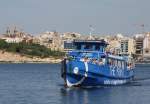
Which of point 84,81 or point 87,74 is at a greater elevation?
point 87,74

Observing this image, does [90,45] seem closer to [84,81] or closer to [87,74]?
[84,81]

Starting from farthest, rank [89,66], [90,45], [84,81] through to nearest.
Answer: [90,45] → [84,81] → [89,66]

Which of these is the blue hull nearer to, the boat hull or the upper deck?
the boat hull

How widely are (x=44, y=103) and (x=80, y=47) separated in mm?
21543

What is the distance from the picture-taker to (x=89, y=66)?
8425 centimetres

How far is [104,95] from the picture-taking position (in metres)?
79.2

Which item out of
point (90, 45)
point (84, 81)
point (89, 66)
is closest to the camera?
point (89, 66)

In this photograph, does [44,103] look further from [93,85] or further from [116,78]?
[116,78]

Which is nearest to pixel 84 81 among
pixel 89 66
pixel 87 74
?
pixel 87 74

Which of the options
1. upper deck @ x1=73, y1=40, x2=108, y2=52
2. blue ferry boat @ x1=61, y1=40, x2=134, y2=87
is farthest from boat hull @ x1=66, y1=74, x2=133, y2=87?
upper deck @ x1=73, y1=40, x2=108, y2=52

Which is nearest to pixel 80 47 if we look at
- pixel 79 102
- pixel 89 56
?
pixel 89 56

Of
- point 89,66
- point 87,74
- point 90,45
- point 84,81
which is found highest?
point 90,45

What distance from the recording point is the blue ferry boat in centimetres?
8400

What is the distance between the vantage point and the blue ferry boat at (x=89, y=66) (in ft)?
276
